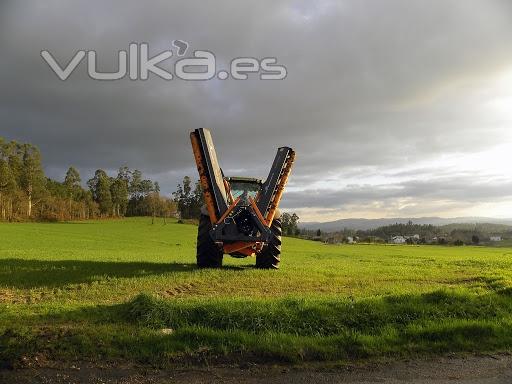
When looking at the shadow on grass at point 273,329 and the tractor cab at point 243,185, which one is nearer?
A: the shadow on grass at point 273,329

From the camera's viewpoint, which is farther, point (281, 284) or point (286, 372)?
point (281, 284)

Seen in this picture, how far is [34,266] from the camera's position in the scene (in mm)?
17172

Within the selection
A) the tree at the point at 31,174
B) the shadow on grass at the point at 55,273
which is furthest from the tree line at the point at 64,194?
the shadow on grass at the point at 55,273

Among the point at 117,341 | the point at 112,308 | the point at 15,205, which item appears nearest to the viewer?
the point at 117,341

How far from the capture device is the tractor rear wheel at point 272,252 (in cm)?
1761

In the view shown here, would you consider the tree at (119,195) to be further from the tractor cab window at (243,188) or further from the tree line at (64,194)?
the tractor cab window at (243,188)

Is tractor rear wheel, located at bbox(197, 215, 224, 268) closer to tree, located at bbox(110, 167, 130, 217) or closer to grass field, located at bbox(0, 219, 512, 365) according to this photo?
grass field, located at bbox(0, 219, 512, 365)

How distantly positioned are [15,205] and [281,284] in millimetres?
93356

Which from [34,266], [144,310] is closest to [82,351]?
[144,310]

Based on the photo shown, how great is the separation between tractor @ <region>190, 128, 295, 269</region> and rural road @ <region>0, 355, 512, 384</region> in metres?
9.39

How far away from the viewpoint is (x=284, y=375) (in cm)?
582

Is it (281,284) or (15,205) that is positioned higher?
(15,205)

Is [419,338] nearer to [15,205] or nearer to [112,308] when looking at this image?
[112,308]

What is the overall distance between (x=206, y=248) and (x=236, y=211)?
2.38 meters
